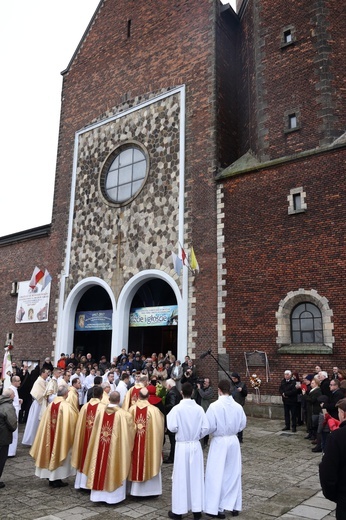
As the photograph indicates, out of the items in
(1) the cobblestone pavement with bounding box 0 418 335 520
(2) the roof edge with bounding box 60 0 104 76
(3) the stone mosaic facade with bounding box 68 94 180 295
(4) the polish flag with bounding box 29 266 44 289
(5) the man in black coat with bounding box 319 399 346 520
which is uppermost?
(2) the roof edge with bounding box 60 0 104 76

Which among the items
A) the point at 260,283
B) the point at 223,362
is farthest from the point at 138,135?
the point at 223,362

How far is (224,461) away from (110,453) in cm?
181

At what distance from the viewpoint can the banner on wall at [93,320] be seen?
69.6ft

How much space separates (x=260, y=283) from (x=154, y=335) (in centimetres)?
963

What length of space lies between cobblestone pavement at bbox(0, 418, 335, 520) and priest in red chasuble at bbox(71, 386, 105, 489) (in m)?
0.28

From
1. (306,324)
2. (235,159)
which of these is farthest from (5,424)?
(235,159)

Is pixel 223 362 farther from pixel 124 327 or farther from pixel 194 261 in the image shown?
pixel 124 327

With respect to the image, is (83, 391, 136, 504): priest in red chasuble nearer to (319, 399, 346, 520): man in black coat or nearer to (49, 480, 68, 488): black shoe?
(49, 480, 68, 488): black shoe

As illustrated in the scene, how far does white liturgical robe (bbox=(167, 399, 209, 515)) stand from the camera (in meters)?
6.45

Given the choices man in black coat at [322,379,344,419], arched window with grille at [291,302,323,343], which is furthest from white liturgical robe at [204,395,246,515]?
arched window with grille at [291,302,323,343]

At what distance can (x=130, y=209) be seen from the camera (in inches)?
834

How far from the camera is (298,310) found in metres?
15.5

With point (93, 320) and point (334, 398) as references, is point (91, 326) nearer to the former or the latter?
point (93, 320)

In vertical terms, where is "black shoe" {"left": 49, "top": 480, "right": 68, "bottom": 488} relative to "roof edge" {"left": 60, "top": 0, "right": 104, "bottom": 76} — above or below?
below
